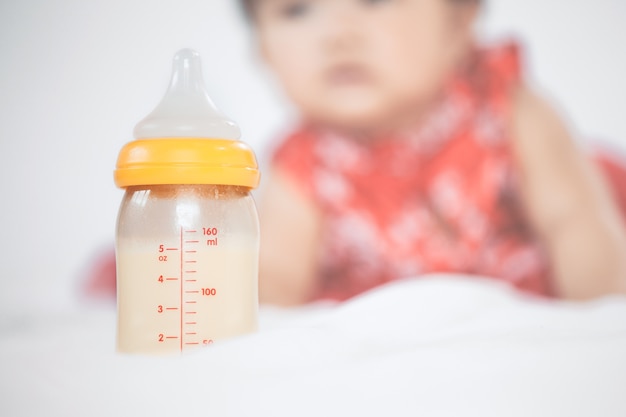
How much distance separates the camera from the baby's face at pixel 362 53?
4.62 feet

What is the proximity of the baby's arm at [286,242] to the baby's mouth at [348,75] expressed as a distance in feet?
0.82

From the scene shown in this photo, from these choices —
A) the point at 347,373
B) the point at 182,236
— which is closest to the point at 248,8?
the point at 182,236

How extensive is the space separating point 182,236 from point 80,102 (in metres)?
0.86

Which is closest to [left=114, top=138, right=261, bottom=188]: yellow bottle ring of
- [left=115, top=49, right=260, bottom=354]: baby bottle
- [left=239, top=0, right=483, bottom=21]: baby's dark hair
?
[left=115, top=49, right=260, bottom=354]: baby bottle

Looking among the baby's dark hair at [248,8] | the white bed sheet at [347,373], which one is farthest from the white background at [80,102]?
the white bed sheet at [347,373]

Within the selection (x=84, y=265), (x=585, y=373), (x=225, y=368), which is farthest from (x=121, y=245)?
(x=84, y=265)

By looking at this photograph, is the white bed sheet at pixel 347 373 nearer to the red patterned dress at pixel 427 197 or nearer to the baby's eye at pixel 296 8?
the red patterned dress at pixel 427 197

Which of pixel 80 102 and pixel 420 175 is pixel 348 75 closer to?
pixel 420 175

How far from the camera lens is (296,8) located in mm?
1405

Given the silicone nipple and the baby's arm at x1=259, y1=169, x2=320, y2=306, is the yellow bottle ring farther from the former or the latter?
the baby's arm at x1=259, y1=169, x2=320, y2=306

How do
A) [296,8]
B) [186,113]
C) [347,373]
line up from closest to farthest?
[347,373], [186,113], [296,8]

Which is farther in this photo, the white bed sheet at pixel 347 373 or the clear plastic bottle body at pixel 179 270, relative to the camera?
the clear plastic bottle body at pixel 179 270

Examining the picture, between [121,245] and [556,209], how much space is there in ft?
3.57

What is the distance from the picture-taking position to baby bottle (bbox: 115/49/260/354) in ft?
2.30
